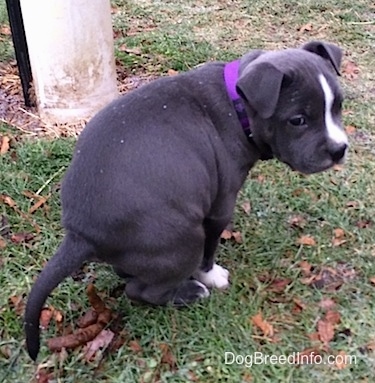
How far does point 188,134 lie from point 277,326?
3.08 feet

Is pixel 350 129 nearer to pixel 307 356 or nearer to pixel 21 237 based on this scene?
pixel 307 356

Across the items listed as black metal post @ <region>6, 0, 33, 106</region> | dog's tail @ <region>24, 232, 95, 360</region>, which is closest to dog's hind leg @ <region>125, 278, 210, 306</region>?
dog's tail @ <region>24, 232, 95, 360</region>

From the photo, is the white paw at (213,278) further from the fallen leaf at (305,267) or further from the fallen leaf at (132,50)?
the fallen leaf at (132,50)

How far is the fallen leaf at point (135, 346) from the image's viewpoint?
9.62 ft

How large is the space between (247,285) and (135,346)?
63cm

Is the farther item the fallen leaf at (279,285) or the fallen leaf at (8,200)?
the fallen leaf at (8,200)

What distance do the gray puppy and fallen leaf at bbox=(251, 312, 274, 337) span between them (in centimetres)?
38

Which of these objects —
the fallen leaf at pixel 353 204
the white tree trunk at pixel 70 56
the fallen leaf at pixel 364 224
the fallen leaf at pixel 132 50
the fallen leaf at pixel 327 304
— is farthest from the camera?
the fallen leaf at pixel 132 50

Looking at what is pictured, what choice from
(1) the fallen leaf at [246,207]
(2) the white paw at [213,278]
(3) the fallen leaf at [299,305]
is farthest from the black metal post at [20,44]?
(3) the fallen leaf at [299,305]

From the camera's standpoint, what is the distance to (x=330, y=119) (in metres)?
2.80

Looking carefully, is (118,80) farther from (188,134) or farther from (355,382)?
(355,382)

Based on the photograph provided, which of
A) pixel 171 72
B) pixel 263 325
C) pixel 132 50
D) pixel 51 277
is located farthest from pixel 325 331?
pixel 132 50

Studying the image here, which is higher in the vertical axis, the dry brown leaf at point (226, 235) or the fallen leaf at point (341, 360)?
the fallen leaf at point (341, 360)

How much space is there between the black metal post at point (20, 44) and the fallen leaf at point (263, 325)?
2366mm
